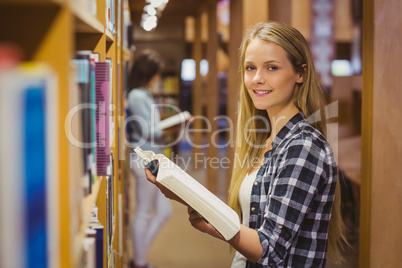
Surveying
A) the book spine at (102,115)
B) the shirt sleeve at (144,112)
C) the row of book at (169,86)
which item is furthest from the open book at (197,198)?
the row of book at (169,86)

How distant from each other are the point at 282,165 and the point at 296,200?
0.12 metres

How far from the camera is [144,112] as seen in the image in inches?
140

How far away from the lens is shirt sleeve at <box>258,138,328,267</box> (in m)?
1.40

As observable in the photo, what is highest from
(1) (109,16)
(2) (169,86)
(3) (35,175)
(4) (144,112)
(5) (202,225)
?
(2) (169,86)

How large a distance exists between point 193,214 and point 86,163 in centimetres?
64

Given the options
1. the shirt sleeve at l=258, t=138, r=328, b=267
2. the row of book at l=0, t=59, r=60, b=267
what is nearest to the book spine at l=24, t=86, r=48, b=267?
the row of book at l=0, t=59, r=60, b=267

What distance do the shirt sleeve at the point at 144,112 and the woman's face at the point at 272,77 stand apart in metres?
→ 1.92

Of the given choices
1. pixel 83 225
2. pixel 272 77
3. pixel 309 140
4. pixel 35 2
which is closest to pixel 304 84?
pixel 272 77

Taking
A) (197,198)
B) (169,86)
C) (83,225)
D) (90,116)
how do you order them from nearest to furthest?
(83,225) < (90,116) < (197,198) < (169,86)

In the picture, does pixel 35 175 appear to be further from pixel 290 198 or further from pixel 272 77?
pixel 272 77

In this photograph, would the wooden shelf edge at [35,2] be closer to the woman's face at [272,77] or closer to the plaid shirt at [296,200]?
the plaid shirt at [296,200]

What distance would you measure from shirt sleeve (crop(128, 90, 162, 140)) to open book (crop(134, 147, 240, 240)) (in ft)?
6.99

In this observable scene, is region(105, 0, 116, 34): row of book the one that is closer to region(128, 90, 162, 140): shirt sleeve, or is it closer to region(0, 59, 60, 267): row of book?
region(0, 59, 60, 267): row of book

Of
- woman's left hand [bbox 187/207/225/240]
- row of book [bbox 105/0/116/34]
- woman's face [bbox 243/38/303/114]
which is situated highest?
row of book [bbox 105/0/116/34]
